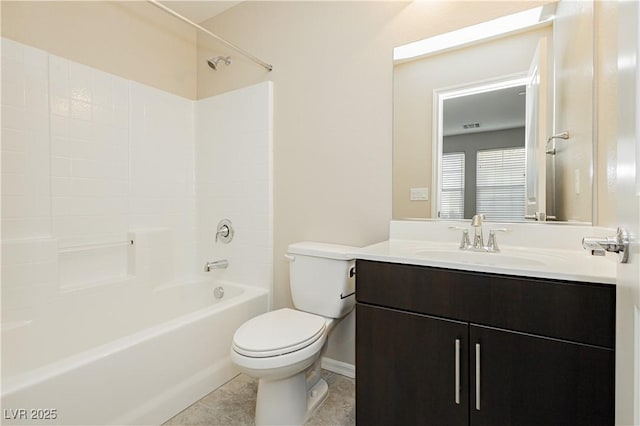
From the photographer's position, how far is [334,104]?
1882mm

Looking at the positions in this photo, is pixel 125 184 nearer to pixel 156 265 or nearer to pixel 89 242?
pixel 89 242

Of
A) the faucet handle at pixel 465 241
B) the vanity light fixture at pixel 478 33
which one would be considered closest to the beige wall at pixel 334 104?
the vanity light fixture at pixel 478 33

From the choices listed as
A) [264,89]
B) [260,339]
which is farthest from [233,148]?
[260,339]

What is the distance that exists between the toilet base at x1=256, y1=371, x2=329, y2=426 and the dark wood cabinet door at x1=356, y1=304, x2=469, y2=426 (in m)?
0.32

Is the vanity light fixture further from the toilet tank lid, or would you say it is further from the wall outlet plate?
the toilet tank lid

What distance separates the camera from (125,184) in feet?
6.91

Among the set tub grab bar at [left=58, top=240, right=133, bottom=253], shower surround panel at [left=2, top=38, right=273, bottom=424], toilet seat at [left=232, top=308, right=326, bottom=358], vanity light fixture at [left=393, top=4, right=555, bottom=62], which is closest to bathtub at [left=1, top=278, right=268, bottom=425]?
shower surround panel at [left=2, top=38, right=273, bottom=424]

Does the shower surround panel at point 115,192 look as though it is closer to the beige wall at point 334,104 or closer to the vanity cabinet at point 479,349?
the beige wall at point 334,104

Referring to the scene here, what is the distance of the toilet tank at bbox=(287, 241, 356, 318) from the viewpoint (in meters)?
1.63

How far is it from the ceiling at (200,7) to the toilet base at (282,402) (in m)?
2.48

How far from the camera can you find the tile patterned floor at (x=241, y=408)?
58.1 inches

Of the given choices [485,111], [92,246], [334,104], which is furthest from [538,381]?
[92,246]

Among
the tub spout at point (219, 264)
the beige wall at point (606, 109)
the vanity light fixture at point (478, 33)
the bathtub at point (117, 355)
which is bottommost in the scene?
the bathtub at point (117, 355)

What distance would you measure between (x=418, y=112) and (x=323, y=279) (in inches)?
39.8
